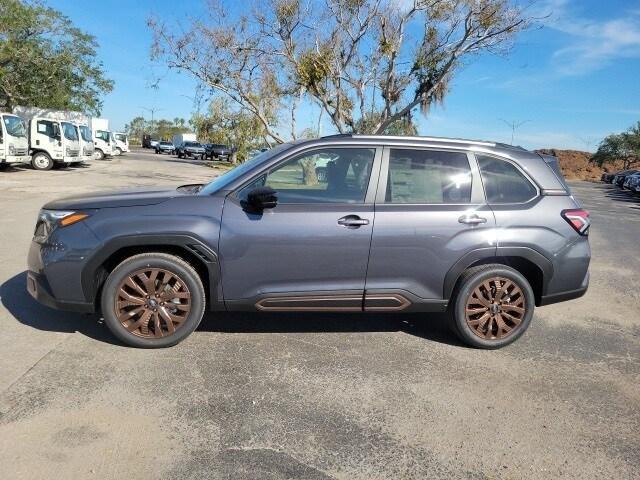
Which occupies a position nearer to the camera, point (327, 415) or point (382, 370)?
point (327, 415)

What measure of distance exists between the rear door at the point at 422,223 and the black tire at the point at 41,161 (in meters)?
22.7

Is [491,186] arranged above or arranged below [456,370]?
above

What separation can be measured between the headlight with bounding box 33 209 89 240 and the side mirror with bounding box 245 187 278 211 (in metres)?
1.23

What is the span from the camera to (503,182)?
424cm

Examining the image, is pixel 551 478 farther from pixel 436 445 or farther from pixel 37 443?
pixel 37 443

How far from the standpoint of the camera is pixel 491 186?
Result: 4.20 meters

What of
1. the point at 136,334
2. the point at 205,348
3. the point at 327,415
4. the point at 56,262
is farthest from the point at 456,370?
the point at 56,262

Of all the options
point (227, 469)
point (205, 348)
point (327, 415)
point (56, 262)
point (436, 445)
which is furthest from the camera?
point (205, 348)

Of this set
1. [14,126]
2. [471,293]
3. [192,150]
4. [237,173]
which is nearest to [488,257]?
[471,293]

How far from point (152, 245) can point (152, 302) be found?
432 mm

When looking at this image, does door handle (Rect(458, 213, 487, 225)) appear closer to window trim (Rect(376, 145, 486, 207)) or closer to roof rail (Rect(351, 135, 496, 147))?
window trim (Rect(376, 145, 486, 207))

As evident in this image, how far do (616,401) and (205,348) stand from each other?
3005mm

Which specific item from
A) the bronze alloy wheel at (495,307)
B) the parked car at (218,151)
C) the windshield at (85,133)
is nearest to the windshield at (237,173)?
the bronze alloy wheel at (495,307)

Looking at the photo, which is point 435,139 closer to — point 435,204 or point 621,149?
point 435,204
